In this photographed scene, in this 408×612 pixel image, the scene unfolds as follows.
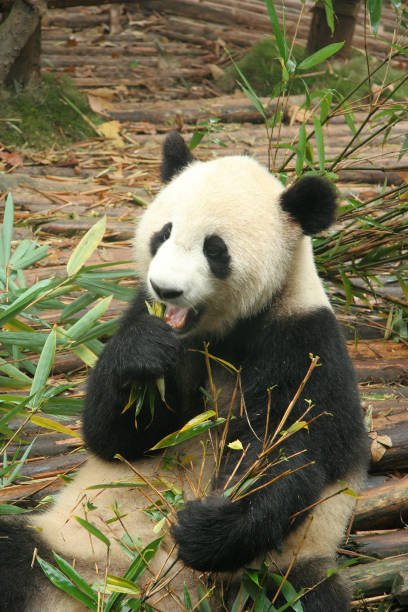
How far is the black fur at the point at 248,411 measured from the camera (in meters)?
2.58

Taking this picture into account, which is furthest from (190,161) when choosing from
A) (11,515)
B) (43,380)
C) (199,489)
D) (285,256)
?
(11,515)

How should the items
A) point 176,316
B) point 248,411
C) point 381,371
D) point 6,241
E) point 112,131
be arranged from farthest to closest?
point 112,131 → point 381,371 → point 6,241 → point 176,316 → point 248,411

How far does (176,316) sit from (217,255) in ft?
1.05

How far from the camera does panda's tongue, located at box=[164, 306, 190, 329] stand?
9.56 ft

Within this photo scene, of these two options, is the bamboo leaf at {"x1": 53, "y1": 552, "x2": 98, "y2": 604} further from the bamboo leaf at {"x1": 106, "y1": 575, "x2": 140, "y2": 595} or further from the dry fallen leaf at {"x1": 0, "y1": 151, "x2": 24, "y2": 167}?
the dry fallen leaf at {"x1": 0, "y1": 151, "x2": 24, "y2": 167}

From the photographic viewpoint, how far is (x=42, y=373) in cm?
302

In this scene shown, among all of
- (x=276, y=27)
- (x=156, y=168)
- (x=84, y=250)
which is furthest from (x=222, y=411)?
(x=156, y=168)

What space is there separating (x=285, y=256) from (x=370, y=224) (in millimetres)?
1644

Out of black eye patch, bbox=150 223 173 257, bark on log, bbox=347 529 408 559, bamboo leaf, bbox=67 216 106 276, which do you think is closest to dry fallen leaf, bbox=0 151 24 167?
bamboo leaf, bbox=67 216 106 276

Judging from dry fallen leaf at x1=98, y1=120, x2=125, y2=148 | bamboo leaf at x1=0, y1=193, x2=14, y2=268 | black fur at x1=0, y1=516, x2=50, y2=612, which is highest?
bamboo leaf at x1=0, y1=193, x2=14, y2=268

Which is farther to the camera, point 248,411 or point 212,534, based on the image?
point 248,411

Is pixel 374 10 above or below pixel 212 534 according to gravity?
above

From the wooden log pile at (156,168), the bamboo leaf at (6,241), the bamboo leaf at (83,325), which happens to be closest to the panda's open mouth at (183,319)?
the bamboo leaf at (83,325)

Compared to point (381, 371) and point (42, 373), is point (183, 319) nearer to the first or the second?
point (42, 373)
